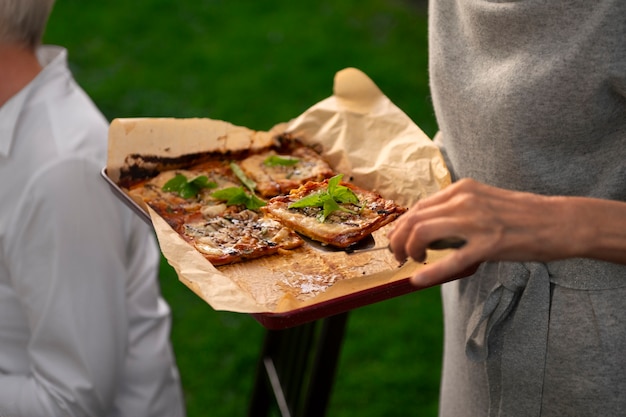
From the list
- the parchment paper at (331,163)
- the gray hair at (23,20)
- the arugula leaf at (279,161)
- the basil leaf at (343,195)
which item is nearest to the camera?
the parchment paper at (331,163)

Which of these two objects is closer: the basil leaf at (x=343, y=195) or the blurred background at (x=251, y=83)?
the basil leaf at (x=343, y=195)

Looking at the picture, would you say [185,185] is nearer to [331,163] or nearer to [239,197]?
[239,197]

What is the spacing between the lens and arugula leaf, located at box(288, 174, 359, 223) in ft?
5.10

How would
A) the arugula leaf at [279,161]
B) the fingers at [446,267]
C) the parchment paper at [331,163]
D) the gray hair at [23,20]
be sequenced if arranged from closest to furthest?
the fingers at [446,267]
the parchment paper at [331,163]
the gray hair at [23,20]
the arugula leaf at [279,161]

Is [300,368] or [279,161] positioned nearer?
[279,161]

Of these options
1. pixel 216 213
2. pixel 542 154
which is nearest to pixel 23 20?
pixel 216 213

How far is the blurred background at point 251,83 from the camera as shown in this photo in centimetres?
317

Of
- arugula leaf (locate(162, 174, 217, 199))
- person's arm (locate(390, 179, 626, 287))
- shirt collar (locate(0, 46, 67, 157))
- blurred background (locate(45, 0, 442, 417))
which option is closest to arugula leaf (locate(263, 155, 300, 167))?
arugula leaf (locate(162, 174, 217, 199))

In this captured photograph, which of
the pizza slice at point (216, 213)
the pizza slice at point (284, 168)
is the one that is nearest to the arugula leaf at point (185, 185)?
the pizza slice at point (216, 213)

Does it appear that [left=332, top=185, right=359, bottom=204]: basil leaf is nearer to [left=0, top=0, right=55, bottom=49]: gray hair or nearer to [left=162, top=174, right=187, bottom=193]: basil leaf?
[left=162, top=174, right=187, bottom=193]: basil leaf

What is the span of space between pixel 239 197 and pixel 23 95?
51 centimetres

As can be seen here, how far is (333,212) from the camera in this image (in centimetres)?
156

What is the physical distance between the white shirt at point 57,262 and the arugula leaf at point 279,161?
32 cm

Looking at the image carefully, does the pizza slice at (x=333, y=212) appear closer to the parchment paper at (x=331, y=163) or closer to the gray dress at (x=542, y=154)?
the parchment paper at (x=331, y=163)
